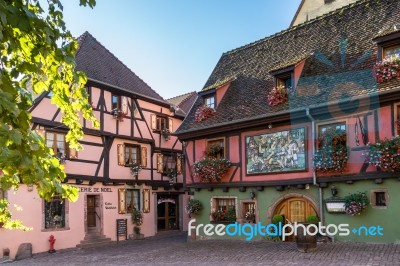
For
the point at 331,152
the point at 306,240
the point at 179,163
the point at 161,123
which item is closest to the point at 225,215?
the point at 306,240

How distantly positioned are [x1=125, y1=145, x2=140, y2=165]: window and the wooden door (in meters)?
2.44

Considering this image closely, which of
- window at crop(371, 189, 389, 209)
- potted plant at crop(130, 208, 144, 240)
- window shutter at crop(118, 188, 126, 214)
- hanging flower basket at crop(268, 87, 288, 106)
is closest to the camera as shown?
window at crop(371, 189, 389, 209)

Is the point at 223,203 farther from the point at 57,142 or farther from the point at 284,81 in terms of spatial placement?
the point at 57,142

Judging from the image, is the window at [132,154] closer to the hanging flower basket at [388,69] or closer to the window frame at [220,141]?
the window frame at [220,141]

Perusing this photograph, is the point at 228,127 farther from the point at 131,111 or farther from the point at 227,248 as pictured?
the point at 131,111

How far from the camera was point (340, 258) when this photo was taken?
1062cm

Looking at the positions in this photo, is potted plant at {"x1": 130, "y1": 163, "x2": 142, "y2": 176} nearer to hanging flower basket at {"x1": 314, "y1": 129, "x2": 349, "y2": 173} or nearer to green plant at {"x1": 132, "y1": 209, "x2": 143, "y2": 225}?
green plant at {"x1": 132, "y1": 209, "x2": 143, "y2": 225}

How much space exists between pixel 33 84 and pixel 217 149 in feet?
43.1

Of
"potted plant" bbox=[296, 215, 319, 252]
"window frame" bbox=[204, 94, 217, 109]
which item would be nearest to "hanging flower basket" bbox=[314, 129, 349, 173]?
"potted plant" bbox=[296, 215, 319, 252]

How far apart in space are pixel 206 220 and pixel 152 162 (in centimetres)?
626

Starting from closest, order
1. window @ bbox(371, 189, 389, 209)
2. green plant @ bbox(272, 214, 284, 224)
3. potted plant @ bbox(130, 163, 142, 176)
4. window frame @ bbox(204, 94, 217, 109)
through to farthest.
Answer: window @ bbox(371, 189, 389, 209)
green plant @ bbox(272, 214, 284, 224)
window frame @ bbox(204, 94, 217, 109)
potted plant @ bbox(130, 163, 142, 176)

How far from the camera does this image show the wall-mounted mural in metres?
13.7

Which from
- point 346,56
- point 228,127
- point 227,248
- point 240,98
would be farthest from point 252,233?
point 346,56

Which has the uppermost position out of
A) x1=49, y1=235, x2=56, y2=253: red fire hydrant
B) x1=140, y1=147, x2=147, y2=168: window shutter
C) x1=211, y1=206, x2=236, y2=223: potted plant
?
x1=140, y1=147, x2=147, y2=168: window shutter
